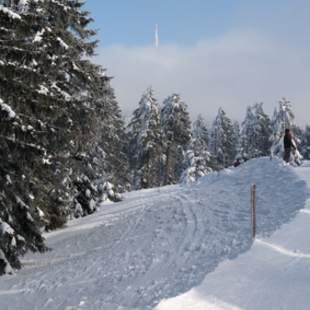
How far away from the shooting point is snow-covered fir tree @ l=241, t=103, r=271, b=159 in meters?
54.7

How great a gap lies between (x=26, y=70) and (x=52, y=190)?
6.22 metres

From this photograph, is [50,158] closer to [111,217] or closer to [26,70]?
[26,70]

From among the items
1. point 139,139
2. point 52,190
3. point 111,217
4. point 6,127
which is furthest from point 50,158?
point 139,139

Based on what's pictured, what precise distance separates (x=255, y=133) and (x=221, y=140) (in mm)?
6110

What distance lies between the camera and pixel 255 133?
56.2m

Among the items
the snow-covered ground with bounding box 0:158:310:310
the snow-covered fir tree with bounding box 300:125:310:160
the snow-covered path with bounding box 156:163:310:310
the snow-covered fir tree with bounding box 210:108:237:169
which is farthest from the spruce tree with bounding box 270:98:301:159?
the snow-covered path with bounding box 156:163:310:310

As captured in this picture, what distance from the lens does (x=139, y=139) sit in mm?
45188

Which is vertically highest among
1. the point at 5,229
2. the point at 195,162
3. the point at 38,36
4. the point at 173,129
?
the point at 38,36

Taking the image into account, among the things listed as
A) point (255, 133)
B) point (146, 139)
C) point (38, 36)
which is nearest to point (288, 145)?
point (38, 36)

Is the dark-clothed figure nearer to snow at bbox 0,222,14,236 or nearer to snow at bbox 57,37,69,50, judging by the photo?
snow at bbox 57,37,69,50

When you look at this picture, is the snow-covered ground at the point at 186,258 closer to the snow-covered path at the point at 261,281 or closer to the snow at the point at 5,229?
the snow-covered path at the point at 261,281

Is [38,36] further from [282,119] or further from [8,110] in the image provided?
[282,119]

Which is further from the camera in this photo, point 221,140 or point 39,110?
point 221,140

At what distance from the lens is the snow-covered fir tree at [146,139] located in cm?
4472
